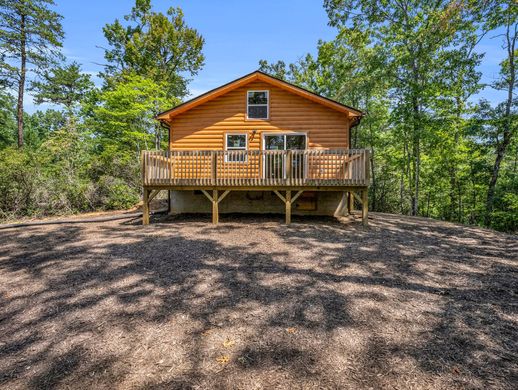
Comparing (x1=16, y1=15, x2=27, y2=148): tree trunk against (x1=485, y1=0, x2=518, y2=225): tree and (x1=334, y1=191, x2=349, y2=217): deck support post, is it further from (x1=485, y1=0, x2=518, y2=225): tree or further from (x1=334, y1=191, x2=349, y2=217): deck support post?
(x1=485, y1=0, x2=518, y2=225): tree

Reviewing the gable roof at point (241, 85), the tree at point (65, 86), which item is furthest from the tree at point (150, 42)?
the gable roof at point (241, 85)

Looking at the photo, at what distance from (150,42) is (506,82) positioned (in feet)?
89.8

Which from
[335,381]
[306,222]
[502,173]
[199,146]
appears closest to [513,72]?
[502,173]

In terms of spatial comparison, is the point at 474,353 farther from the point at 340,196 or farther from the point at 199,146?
the point at 199,146

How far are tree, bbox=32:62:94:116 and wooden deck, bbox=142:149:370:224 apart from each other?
20459mm

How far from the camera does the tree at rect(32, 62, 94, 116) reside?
83.3 ft

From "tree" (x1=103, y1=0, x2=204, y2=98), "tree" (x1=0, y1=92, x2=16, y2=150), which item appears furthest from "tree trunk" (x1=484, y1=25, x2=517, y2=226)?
"tree" (x1=0, y1=92, x2=16, y2=150)

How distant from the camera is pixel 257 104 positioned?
12094 mm

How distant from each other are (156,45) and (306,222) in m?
24.8

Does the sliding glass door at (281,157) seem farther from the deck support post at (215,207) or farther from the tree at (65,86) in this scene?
the tree at (65,86)

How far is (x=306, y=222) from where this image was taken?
34.2 feet

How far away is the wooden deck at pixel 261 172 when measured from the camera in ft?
31.4

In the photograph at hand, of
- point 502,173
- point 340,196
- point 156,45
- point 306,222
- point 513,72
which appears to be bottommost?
point 306,222

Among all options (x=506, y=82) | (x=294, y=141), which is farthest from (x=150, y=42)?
(x=506, y=82)
